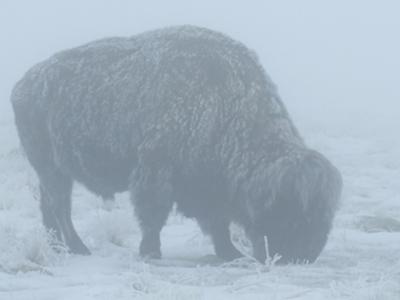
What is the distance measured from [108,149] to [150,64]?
0.84 m

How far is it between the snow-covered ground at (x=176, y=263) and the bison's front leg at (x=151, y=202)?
0.54 feet

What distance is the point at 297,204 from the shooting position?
280 inches

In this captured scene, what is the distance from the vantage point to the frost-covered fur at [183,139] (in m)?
7.21

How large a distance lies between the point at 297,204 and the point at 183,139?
120 centimetres

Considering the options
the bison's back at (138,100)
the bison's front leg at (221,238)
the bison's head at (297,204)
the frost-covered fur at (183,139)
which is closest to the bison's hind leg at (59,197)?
the frost-covered fur at (183,139)

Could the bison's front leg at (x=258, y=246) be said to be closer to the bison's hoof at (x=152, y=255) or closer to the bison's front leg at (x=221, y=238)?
the bison's front leg at (x=221, y=238)

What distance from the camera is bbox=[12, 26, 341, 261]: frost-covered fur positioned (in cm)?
721

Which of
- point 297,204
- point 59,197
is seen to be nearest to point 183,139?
point 297,204

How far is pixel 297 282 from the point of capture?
626cm

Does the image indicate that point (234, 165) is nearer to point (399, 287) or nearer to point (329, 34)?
point (399, 287)

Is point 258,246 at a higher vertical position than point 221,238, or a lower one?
higher

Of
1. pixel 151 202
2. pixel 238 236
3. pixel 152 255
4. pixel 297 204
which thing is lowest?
pixel 238 236

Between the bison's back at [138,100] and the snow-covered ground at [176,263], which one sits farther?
the bison's back at [138,100]

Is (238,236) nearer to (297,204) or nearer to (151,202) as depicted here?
(151,202)
